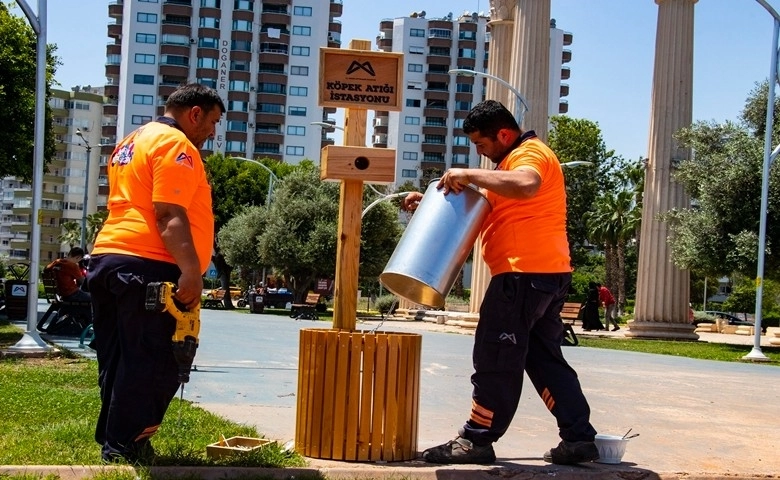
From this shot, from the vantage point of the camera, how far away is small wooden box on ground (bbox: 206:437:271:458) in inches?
222

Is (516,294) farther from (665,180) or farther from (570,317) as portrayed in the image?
(665,180)

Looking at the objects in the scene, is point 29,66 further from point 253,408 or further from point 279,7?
point 279,7

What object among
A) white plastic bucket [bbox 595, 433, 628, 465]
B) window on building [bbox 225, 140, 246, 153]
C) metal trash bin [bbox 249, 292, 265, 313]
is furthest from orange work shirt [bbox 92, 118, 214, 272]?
window on building [bbox 225, 140, 246, 153]

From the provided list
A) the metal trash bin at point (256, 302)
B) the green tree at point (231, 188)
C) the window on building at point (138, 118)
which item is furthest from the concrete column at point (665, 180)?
the window on building at point (138, 118)

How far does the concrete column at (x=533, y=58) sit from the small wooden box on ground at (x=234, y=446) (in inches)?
1078

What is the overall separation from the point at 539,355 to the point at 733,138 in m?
27.0

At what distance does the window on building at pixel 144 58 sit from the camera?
121562 mm

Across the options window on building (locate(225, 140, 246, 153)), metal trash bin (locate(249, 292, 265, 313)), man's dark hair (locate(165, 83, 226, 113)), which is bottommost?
metal trash bin (locate(249, 292, 265, 313))

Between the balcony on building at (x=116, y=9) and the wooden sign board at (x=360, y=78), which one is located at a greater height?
the balcony on building at (x=116, y=9)

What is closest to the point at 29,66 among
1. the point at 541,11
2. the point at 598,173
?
the point at 541,11

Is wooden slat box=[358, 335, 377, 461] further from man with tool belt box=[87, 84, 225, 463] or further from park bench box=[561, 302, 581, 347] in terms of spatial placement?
park bench box=[561, 302, 581, 347]

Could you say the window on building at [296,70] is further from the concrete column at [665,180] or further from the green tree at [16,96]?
the green tree at [16,96]

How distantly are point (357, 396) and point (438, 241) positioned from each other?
90cm

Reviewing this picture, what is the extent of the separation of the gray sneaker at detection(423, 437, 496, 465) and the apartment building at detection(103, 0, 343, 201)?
4529 inches
